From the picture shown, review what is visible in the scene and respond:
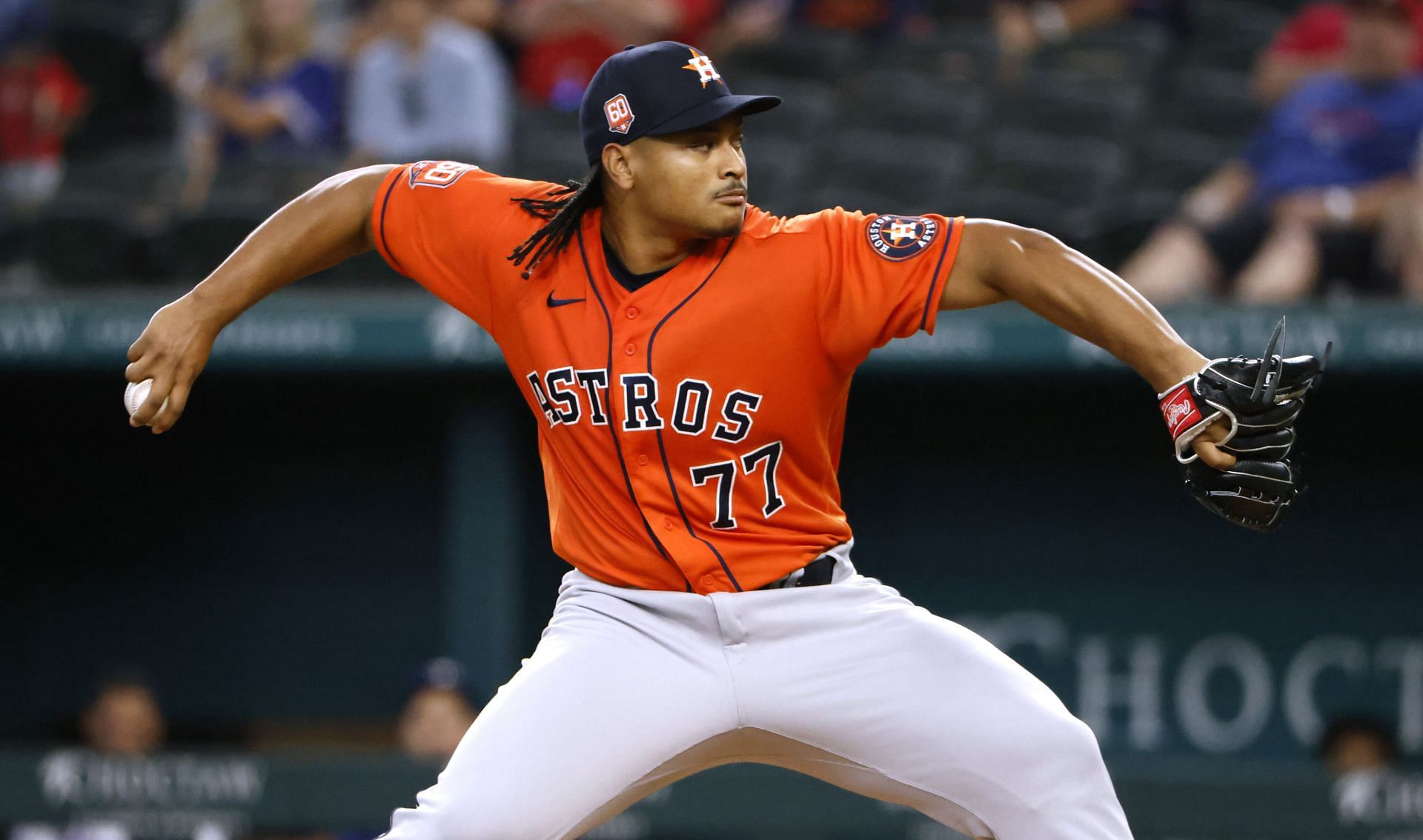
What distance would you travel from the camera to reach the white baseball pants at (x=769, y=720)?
2.82 m

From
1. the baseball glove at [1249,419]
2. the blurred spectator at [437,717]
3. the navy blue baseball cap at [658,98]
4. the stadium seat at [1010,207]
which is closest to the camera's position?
the baseball glove at [1249,419]

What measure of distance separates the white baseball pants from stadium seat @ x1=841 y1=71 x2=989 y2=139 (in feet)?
13.7

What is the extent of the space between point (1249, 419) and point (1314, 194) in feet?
11.6

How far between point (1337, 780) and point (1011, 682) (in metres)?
2.59

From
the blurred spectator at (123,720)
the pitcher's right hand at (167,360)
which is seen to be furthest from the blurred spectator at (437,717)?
the pitcher's right hand at (167,360)

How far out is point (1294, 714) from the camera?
640 cm

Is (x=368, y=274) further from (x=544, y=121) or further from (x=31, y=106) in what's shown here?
(x=31, y=106)

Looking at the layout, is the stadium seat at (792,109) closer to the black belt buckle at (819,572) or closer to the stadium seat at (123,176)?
the stadium seat at (123,176)

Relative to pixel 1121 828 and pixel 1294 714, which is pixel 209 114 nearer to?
pixel 1294 714

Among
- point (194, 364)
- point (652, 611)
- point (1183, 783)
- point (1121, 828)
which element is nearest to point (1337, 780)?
point (1183, 783)

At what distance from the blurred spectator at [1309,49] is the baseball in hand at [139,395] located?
477cm

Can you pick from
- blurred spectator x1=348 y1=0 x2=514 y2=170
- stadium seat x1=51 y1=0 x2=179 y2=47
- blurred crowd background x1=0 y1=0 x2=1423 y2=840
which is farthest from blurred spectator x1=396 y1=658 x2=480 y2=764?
stadium seat x1=51 y1=0 x2=179 y2=47

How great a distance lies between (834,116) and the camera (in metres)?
7.18

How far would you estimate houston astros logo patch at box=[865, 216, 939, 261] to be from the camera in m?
2.95
